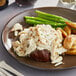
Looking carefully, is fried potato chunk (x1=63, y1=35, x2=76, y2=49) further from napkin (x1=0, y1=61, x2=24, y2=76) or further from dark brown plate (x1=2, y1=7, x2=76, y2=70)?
napkin (x1=0, y1=61, x2=24, y2=76)

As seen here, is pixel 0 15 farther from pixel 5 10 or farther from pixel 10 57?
pixel 10 57

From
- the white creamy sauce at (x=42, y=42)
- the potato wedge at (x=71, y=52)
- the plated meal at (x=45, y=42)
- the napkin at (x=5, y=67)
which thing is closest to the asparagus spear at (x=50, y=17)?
the plated meal at (x=45, y=42)

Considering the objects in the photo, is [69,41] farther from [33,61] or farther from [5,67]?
[5,67]

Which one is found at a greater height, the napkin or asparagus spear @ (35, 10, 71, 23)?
asparagus spear @ (35, 10, 71, 23)

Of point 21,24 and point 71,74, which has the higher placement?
point 21,24

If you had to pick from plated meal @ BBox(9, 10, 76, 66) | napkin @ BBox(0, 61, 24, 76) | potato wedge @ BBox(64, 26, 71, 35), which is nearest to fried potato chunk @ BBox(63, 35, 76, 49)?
plated meal @ BBox(9, 10, 76, 66)

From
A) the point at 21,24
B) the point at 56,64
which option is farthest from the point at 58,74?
the point at 21,24

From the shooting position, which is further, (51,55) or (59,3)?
(59,3)

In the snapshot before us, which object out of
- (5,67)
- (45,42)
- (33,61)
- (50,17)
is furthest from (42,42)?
(50,17)
